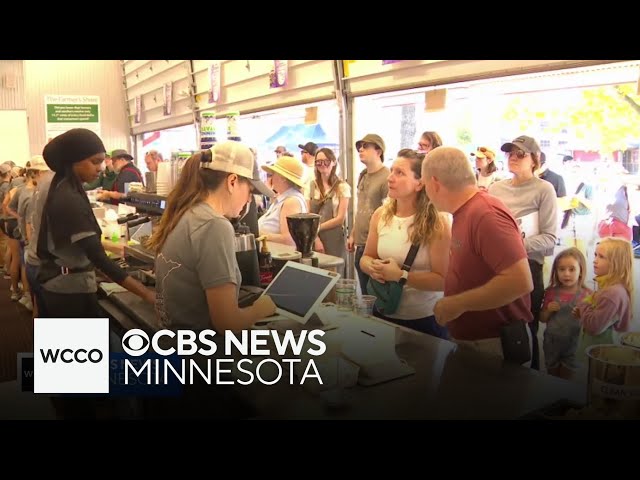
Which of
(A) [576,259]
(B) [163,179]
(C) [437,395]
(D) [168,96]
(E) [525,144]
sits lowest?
(C) [437,395]

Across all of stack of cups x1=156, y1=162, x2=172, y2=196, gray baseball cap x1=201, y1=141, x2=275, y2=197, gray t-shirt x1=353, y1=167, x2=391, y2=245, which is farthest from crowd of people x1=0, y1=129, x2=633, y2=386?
gray t-shirt x1=353, y1=167, x2=391, y2=245

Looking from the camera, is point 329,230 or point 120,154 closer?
point 120,154

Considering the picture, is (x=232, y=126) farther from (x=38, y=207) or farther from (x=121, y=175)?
(x=121, y=175)

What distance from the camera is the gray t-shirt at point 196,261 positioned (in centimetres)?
146

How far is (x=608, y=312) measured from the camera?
1952 mm

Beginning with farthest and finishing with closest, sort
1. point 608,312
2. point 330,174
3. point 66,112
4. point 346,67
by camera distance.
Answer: point 330,174 < point 346,67 < point 66,112 < point 608,312

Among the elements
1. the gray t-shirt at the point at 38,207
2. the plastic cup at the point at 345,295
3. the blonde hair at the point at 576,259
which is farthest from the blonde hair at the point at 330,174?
the gray t-shirt at the point at 38,207

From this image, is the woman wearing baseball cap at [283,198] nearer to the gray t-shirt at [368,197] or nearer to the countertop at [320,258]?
the countertop at [320,258]

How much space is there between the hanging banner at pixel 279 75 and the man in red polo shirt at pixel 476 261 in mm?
2166

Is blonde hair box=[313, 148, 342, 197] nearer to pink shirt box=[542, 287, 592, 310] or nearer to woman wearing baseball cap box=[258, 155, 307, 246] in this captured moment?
woman wearing baseball cap box=[258, 155, 307, 246]

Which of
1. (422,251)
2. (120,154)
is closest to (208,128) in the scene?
(120,154)

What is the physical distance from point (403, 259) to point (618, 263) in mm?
821

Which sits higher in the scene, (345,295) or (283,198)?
(283,198)

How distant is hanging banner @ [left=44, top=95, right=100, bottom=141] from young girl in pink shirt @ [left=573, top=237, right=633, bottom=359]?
6.44ft
